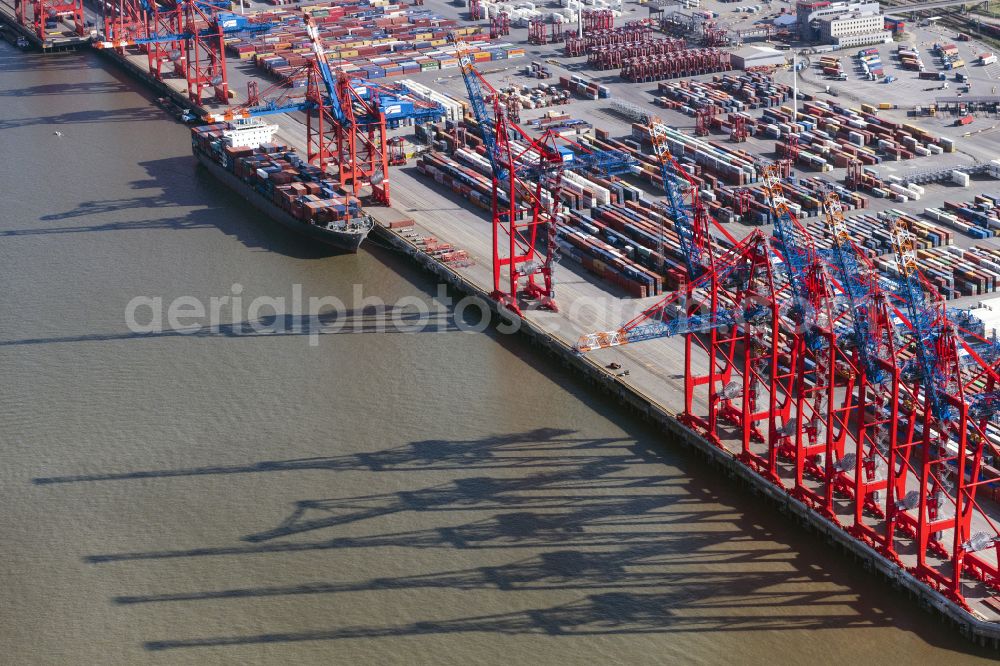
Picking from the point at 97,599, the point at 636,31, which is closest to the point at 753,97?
the point at 636,31

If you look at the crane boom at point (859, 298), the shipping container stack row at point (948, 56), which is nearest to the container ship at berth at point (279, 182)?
the crane boom at point (859, 298)

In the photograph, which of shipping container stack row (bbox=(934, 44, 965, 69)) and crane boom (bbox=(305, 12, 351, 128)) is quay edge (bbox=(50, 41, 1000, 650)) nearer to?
crane boom (bbox=(305, 12, 351, 128))

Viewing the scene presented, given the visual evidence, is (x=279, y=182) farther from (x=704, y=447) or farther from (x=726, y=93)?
(x=704, y=447)

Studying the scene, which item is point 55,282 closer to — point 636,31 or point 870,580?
point 870,580

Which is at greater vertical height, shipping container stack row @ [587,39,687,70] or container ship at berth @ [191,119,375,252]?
shipping container stack row @ [587,39,687,70]

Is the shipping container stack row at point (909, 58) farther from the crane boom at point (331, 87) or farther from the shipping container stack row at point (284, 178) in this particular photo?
the shipping container stack row at point (284, 178)

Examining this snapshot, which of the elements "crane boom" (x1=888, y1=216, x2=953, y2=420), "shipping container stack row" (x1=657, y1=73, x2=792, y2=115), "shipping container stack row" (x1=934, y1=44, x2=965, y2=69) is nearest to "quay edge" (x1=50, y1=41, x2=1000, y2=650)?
"crane boom" (x1=888, y1=216, x2=953, y2=420)
